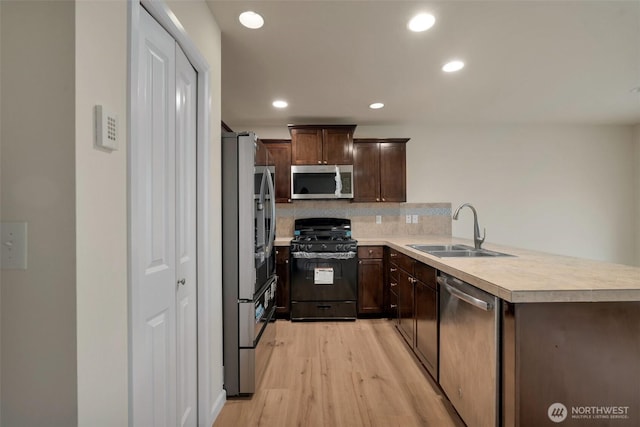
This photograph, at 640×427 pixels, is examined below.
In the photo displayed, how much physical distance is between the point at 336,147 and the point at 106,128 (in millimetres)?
2906

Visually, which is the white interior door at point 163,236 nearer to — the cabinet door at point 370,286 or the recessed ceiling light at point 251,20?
the recessed ceiling light at point 251,20

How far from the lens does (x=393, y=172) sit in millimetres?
3607

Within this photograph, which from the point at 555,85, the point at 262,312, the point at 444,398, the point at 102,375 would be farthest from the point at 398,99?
the point at 102,375

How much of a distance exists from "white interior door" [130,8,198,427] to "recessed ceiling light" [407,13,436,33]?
54.3 inches

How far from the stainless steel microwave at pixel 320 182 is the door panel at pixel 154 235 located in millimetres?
2246

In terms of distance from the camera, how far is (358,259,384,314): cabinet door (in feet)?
10.7

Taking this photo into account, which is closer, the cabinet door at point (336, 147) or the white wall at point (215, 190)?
the white wall at point (215, 190)

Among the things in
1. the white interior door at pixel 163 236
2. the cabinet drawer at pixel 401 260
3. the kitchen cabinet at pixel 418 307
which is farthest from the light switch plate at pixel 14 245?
the cabinet drawer at pixel 401 260

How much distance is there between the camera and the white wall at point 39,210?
671mm

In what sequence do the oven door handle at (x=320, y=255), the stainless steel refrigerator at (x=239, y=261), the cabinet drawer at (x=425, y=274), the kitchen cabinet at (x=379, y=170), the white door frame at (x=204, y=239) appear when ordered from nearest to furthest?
the white door frame at (x=204, y=239)
the stainless steel refrigerator at (x=239, y=261)
the cabinet drawer at (x=425, y=274)
the oven door handle at (x=320, y=255)
the kitchen cabinet at (x=379, y=170)

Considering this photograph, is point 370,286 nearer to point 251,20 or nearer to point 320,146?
point 320,146

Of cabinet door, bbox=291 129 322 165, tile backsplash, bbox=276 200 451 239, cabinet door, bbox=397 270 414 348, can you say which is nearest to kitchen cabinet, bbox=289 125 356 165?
cabinet door, bbox=291 129 322 165

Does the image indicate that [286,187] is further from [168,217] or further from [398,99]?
[168,217]

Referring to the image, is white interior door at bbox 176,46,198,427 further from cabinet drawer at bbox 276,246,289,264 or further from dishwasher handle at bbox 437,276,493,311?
cabinet drawer at bbox 276,246,289,264
